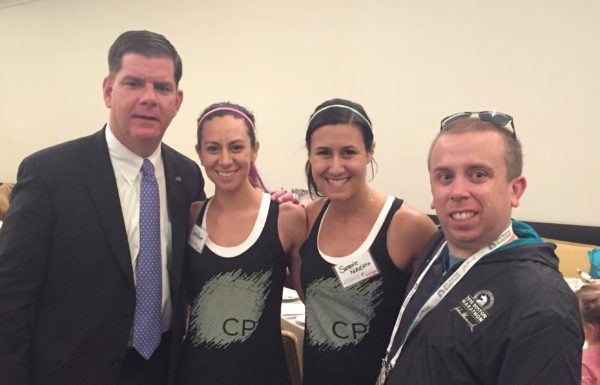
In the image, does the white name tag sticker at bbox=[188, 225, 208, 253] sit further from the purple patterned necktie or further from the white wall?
the white wall

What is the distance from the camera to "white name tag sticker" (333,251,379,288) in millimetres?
1474

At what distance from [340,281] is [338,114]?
22.4 inches

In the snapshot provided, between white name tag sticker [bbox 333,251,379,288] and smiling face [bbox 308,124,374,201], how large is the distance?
0.23 metres

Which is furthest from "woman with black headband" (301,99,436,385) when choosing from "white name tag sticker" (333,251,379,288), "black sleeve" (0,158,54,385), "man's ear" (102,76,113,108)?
"black sleeve" (0,158,54,385)

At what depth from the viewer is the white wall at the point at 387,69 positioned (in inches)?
136

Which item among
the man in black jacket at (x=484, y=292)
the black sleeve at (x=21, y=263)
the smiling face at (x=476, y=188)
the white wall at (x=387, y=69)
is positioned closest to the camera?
the man in black jacket at (x=484, y=292)

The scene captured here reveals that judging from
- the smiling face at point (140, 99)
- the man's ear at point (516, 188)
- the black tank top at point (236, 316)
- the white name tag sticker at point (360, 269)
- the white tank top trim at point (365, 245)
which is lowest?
the black tank top at point (236, 316)

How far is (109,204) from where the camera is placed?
4.89 ft

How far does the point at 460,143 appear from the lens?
3.69 feet

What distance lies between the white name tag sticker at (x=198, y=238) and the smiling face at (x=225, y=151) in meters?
0.18

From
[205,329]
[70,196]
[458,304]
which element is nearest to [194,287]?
[205,329]

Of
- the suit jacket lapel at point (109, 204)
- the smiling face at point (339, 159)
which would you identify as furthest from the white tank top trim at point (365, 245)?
the suit jacket lapel at point (109, 204)

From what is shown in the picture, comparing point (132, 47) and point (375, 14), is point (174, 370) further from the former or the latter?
point (375, 14)

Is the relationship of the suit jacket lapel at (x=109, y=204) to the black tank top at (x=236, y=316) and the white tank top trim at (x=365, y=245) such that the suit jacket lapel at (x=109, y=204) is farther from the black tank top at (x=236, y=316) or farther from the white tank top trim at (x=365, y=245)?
the white tank top trim at (x=365, y=245)
